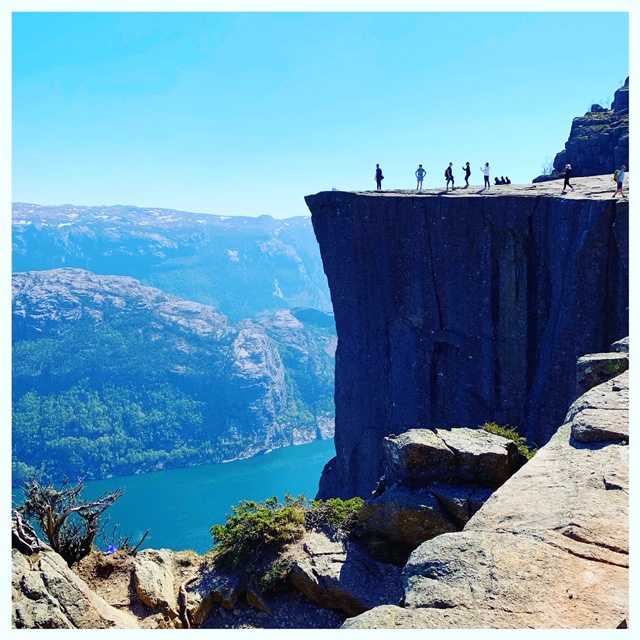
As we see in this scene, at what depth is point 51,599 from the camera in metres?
9.00

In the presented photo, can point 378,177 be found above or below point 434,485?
above

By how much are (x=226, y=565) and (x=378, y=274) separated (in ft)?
74.5

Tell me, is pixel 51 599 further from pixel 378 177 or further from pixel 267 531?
pixel 378 177

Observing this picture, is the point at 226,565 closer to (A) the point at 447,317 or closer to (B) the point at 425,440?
(B) the point at 425,440

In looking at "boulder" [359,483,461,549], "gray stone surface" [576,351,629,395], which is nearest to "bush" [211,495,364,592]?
"boulder" [359,483,461,549]

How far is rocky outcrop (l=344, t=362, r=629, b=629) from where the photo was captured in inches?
240

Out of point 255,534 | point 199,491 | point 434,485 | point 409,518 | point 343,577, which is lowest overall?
point 199,491

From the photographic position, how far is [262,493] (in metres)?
130

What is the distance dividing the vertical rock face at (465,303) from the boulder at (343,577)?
14.7 m

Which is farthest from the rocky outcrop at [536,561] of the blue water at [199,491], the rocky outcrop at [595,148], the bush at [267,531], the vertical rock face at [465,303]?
the blue water at [199,491]

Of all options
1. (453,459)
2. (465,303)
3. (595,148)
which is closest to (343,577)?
(453,459)

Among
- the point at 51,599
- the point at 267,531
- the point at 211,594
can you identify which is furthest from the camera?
the point at 267,531

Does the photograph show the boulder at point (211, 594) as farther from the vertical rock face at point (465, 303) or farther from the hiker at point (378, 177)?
the hiker at point (378, 177)

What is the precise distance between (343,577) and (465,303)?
1971 cm
